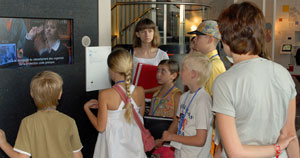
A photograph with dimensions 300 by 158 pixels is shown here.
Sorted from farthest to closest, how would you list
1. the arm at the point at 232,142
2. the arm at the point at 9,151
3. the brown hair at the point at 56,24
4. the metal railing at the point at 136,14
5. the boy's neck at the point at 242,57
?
1. the metal railing at the point at 136,14
2. the brown hair at the point at 56,24
3. the arm at the point at 9,151
4. the boy's neck at the point at 242,57
5. the arm at the point at 232,142

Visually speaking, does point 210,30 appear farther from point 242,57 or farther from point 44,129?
point 44,129

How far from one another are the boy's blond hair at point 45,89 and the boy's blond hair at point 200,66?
0.93 metres

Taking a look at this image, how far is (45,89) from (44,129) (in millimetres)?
237

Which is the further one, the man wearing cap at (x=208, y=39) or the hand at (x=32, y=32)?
the hand at (x=32, y=32)

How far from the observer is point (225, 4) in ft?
40.0

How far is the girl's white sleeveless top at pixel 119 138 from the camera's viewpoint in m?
2.64

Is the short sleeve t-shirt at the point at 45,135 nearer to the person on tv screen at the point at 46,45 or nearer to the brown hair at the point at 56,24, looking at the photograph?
the person on tv screen at the point at 46,45

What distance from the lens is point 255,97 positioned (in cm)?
147

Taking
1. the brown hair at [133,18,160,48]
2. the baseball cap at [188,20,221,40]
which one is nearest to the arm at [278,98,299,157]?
the baseball cap at [188,20,221,40]

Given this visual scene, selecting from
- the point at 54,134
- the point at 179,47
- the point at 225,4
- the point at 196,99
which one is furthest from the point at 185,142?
the point at 225,4

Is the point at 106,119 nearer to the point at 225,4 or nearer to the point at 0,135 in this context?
the point at 0,135

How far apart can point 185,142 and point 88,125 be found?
1396mm

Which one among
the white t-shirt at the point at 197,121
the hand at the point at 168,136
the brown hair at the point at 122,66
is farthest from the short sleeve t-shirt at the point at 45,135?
the white t-shirt at the point at 197,121

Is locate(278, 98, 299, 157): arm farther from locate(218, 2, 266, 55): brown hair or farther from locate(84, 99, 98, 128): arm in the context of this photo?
locate(84, 99, 98, 128): arm
